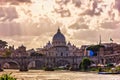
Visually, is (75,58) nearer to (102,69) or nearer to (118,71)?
(102,69)

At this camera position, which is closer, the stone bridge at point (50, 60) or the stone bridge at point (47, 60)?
the stone bridge at point (50, 60)

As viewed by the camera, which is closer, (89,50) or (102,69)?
(102,69)

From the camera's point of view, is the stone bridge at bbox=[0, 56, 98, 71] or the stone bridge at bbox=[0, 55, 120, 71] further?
the stone bridge at bbox=[0, 56, 98, 71]

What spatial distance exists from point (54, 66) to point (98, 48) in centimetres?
2969

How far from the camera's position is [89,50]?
19212 cm

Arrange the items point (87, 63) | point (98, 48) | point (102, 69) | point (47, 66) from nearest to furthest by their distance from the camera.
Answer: point (102, 69)
point (87, 63)
point (47, 66)
point (98, 48)

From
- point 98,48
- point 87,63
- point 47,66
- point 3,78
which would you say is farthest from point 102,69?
point 3,78

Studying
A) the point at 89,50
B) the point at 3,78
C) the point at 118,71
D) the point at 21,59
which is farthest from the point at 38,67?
the point at 3,78

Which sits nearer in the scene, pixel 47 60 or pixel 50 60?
pixel 47 60

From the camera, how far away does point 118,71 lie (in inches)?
4171

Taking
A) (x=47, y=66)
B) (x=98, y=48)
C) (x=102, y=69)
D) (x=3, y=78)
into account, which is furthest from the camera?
(x=98, y=48)

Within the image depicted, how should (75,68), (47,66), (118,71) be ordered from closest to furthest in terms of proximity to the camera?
(118,71)
(75,68)
(47,66)

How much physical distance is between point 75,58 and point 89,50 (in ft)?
104

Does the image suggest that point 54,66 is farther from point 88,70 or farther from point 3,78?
point 3,78
